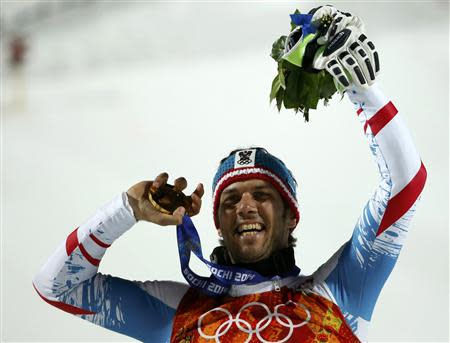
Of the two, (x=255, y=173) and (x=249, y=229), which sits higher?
(x=255, y=173)

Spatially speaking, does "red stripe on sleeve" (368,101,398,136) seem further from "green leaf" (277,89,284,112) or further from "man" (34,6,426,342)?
"green leaf" (277,89,284,112)

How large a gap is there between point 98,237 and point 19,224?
211cm

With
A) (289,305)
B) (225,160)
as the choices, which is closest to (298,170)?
(225,160)

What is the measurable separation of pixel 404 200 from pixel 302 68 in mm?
520

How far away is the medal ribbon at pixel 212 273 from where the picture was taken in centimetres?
304

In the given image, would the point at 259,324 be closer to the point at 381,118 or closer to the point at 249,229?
the point at 249,229

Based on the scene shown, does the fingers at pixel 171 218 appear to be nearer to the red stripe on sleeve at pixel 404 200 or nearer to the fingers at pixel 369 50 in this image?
the red stripe on sleeve at pixel 404 200

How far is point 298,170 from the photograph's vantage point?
15.9ft

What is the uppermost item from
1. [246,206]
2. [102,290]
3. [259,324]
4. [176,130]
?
[176,130]

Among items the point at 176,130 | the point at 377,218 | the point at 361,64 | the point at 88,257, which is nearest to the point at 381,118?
the point at 361,64

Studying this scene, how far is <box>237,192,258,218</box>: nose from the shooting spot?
3109 mm

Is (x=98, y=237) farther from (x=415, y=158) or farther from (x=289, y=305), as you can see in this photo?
(x=415, y=158)

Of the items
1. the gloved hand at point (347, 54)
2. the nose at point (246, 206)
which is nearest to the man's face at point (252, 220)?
the nose at point (246, 206)

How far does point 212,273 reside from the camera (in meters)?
3.11
